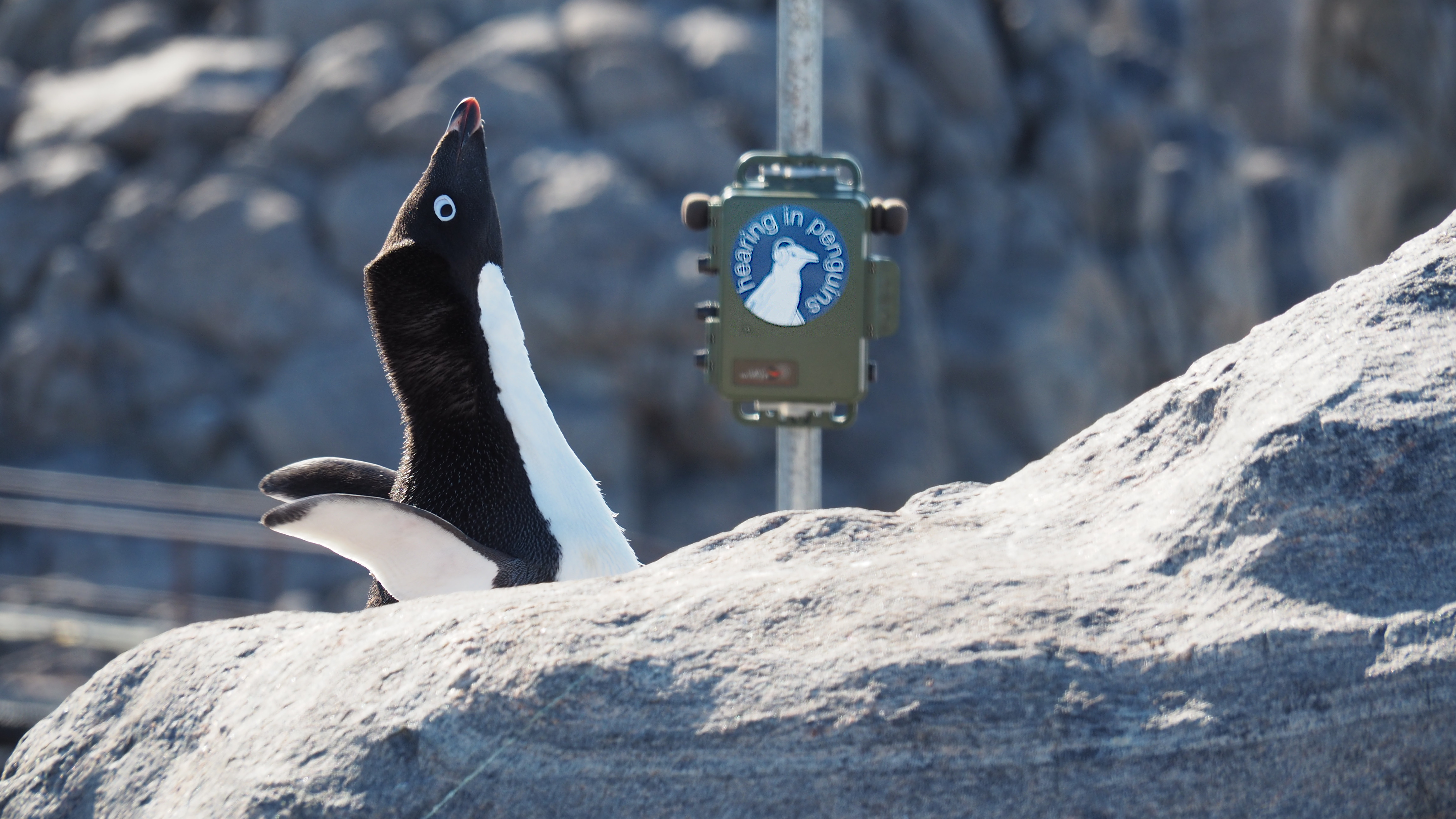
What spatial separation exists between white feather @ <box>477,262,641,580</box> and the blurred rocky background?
4.85 metres

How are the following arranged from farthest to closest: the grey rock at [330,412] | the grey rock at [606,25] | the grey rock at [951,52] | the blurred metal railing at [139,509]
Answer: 1. the grey rock at [951,52]
2. the grey rock at [606,25]
3. the grey rock at [330,412]
4. the blurred metal railing at [139,509]

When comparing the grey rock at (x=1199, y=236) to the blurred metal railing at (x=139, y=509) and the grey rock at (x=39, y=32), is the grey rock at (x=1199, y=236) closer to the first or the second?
the blurred metal railing at (x=139, y=509)

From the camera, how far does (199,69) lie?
955cm

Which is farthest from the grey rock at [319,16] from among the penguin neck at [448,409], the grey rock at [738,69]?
the penguin neck at [448,409]

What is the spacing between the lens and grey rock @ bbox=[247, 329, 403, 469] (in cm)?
839

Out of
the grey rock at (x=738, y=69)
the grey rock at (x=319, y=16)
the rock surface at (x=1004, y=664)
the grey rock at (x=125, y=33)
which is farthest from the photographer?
the grey rock at (x=125, y=33)

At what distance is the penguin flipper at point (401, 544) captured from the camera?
2000mm

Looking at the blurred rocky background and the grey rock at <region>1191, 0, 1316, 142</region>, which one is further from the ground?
the grey rock at <region>1191, 0, 1316, 142</region>

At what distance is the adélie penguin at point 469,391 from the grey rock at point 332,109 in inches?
284

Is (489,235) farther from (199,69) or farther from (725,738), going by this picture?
(199,69)

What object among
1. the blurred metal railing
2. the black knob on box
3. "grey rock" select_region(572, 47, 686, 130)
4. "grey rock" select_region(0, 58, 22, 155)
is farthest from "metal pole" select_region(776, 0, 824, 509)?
"grey rock" select_region(0, 58, 22, 155)

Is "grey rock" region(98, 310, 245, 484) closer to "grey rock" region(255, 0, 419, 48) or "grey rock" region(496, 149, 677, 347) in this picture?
"grey rock" region(496, 149, 677, 347)

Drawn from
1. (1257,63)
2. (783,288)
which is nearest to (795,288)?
(783,288)

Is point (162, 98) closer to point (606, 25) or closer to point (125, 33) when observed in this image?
point (125, 33)
